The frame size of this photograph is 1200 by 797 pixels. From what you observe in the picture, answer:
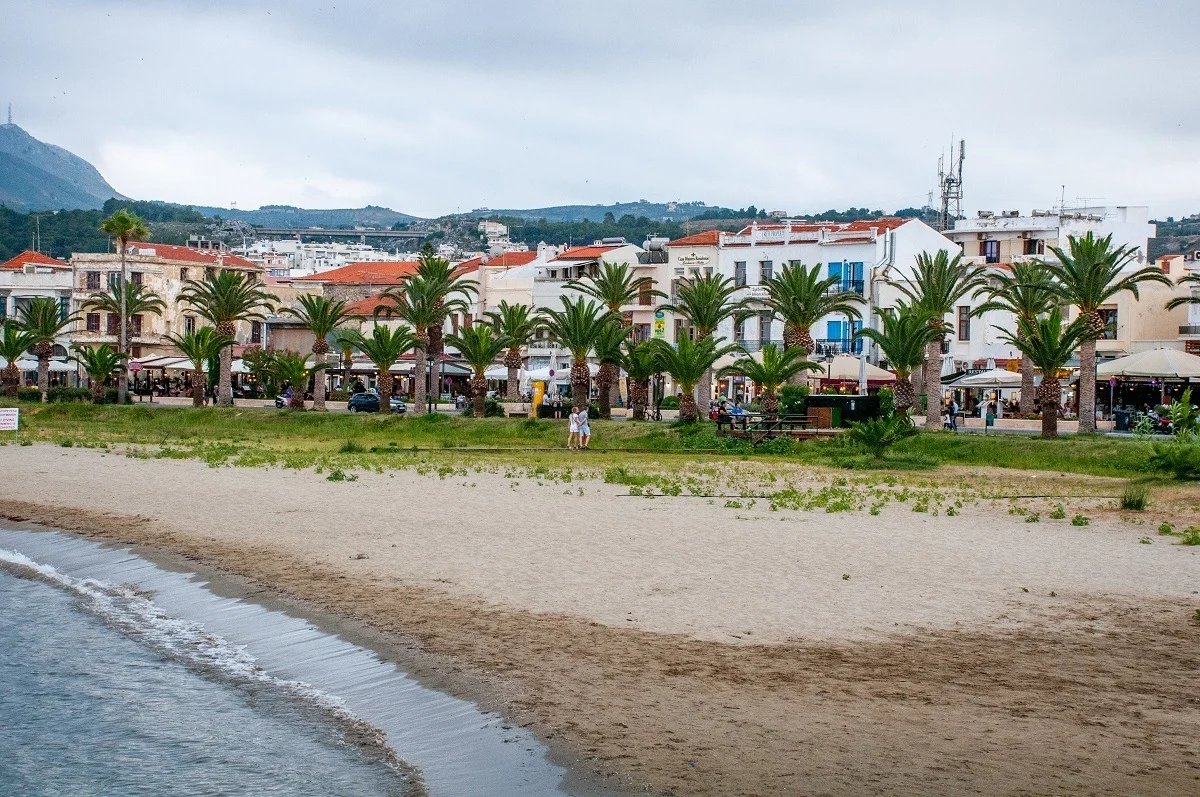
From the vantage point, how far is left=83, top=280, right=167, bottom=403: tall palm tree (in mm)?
75250

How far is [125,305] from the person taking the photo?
83062mm

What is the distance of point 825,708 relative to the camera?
11.5m

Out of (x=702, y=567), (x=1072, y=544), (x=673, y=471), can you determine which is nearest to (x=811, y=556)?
(x=702, y=567)

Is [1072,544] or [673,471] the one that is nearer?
[1072,544]

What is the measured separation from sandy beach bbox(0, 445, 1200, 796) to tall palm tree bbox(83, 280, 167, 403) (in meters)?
50.8

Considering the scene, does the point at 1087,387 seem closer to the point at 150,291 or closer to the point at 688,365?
the point at 688,365

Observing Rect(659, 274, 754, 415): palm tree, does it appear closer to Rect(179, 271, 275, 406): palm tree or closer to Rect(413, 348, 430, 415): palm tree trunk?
Rect(413, 348, 430, 415): palm tree trunk

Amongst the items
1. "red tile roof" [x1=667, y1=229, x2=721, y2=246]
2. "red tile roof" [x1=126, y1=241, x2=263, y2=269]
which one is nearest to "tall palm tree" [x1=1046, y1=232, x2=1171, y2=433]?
"red tile roof" [x1=667, y1=229, x2=721, y2=246]

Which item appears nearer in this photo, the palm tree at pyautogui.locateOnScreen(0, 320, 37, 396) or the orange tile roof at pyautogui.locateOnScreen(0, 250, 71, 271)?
the palm tree at pyautogui.locateOnScreen(0, 320, 37, 396)

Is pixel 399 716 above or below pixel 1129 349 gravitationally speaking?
below

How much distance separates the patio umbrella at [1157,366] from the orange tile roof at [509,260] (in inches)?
2324

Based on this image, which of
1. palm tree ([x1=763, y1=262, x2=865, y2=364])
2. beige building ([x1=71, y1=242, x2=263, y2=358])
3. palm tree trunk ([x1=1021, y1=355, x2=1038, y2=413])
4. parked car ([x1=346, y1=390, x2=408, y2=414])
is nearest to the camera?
palm tree ([x1=763, y1=262, x2=865, y2=364])

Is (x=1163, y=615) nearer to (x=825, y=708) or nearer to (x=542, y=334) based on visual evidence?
(x=825, y=708)

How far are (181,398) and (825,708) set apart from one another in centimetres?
7698
